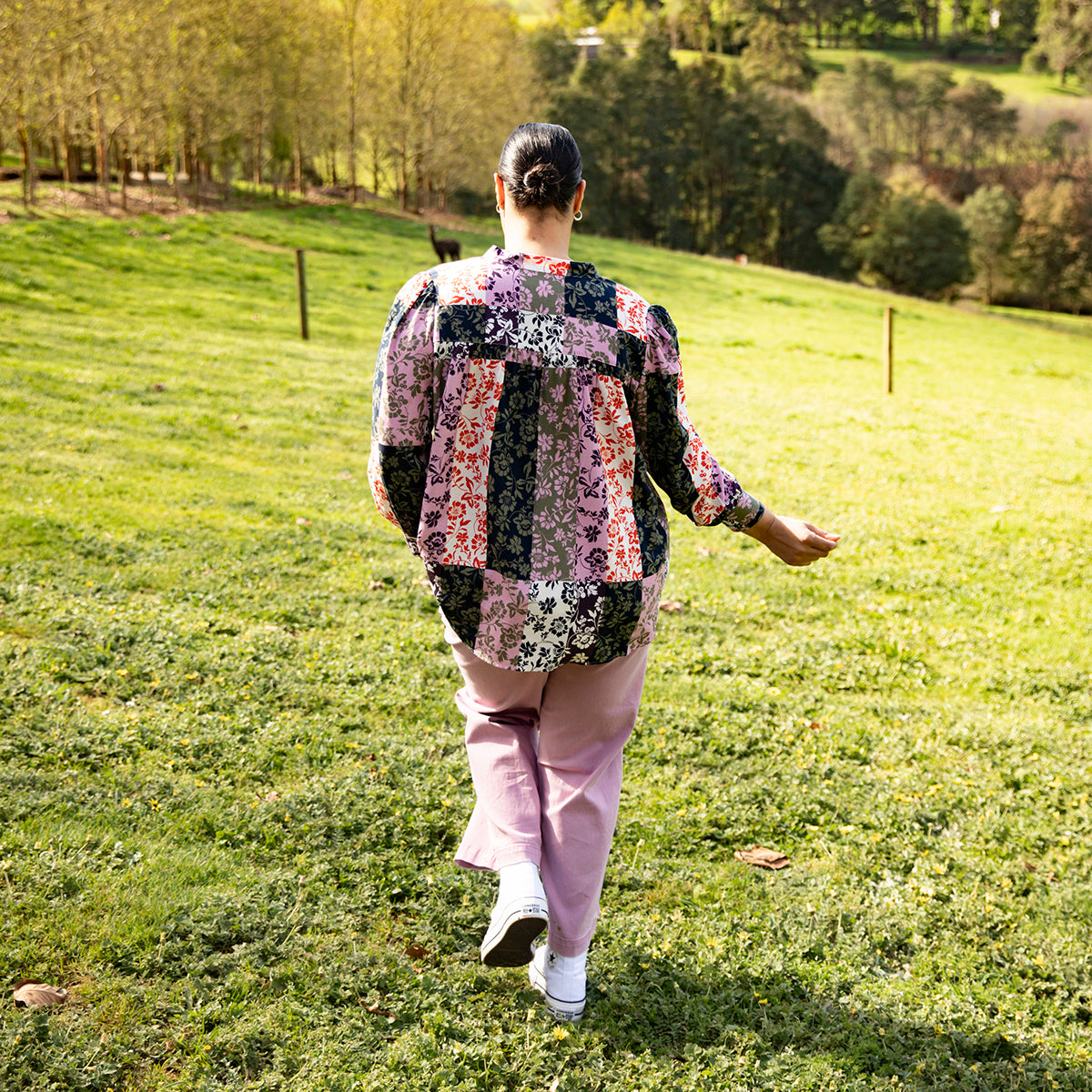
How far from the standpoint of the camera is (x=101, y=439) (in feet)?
31.5

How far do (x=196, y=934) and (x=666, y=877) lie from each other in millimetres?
1770

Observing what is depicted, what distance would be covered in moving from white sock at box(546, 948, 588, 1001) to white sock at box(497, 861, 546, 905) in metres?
0.40

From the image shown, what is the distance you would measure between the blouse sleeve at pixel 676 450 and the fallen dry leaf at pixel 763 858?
1.88 metres

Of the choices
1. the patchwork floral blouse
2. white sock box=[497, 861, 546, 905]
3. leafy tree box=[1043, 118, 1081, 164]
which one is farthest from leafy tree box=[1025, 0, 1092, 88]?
white sock box=[497, 861, 546, 905]

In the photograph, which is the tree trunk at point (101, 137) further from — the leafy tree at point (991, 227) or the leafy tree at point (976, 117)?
the leafy tree at point (976, 117)

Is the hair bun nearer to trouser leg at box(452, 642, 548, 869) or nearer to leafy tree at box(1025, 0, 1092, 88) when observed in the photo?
trouser leg at box(452, 642, 548, 869)

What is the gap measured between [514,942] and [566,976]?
49 cm

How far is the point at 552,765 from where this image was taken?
9.18 feet

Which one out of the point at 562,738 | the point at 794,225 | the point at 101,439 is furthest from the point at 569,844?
the point at 794,225

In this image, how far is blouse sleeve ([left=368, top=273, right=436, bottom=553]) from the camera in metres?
2.48

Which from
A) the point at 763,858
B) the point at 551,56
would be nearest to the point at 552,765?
the point at 763,858

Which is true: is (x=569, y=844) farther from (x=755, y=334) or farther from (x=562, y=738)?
(x=755, y=334)

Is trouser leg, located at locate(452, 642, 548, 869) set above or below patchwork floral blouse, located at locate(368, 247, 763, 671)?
below

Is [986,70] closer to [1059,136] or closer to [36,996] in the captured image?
[1059,136]
